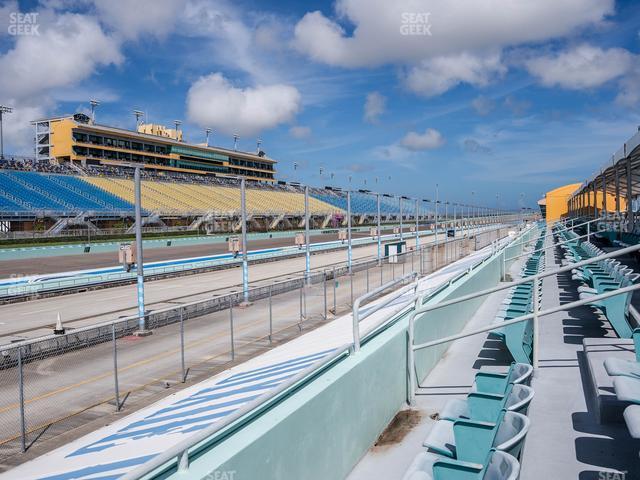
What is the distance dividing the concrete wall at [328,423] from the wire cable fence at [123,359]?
6169 mm

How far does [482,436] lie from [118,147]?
9081cm

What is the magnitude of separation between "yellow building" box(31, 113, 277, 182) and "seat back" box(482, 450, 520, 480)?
71.4 m

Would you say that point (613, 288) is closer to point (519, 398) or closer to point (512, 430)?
point (519, 398)

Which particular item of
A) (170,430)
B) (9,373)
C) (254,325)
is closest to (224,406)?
(170,430)

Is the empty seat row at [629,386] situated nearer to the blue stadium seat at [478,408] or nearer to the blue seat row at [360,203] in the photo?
the blue stadium seat at [478,408]

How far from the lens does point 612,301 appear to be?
24.6 feet

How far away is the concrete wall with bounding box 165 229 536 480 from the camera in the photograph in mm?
3391

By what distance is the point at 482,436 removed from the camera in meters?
4.00

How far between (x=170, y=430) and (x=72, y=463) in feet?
5.28

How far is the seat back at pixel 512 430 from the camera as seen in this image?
332 cm

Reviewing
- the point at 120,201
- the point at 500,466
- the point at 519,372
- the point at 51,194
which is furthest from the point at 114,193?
the point at 500,466

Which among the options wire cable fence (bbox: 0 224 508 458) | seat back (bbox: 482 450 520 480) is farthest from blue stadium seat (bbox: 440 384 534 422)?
wire cable fence (bbox: 0 224 508 458)

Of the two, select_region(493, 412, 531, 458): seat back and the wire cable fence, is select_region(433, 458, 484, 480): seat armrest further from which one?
the wire cable fence

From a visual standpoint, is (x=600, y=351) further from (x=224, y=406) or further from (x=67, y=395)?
(x=67, y=395)
